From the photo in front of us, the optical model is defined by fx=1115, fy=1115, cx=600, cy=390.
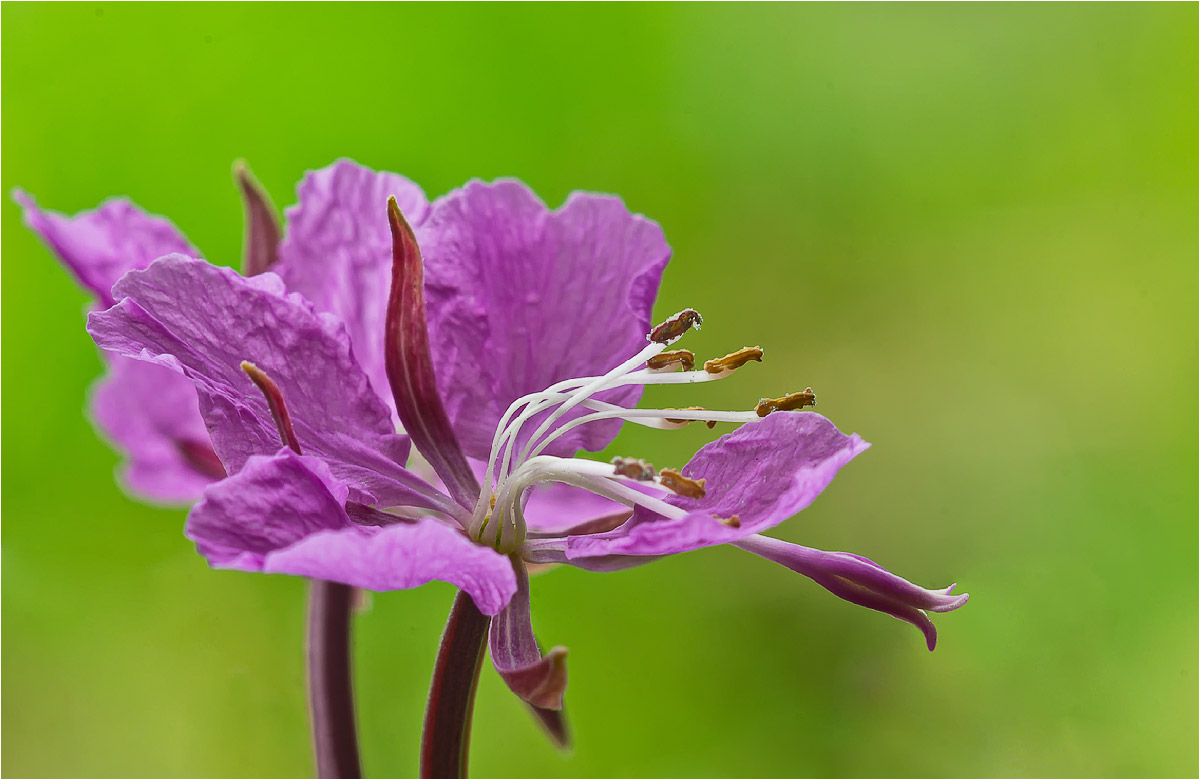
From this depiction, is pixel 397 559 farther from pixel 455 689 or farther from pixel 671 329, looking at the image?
pixel 671 329

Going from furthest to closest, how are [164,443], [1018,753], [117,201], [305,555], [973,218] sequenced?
[973,218] → [1018,753] → [164,443] → [117,201] → [305,555]

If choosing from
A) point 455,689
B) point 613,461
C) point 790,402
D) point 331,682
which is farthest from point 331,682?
point 790,402

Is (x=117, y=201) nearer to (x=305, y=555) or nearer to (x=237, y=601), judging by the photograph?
(x=305, y=555)

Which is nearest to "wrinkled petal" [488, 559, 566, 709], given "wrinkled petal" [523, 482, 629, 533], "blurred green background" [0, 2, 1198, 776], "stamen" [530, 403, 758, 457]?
"stamen" [530, 403, 758, 457]

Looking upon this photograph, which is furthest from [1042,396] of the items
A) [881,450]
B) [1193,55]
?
[1193,55]

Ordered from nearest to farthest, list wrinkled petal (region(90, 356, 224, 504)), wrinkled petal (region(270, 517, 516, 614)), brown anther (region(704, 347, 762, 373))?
wrinkled petal (region(270, 517, 516, 614)), brown anther (region(704, 347, 762, 373)), wrinkled petal (region(90, 356, 224, 504))

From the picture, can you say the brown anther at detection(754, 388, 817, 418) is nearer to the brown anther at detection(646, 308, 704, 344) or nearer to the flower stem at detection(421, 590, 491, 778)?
the brown anther at detection(646, 308, 704, 344)

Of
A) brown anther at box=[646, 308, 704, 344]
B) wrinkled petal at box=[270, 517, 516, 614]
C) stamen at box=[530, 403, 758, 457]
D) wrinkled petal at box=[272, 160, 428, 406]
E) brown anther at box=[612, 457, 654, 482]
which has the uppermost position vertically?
wrinkled petal at box=[272, 160, 428, 406]
